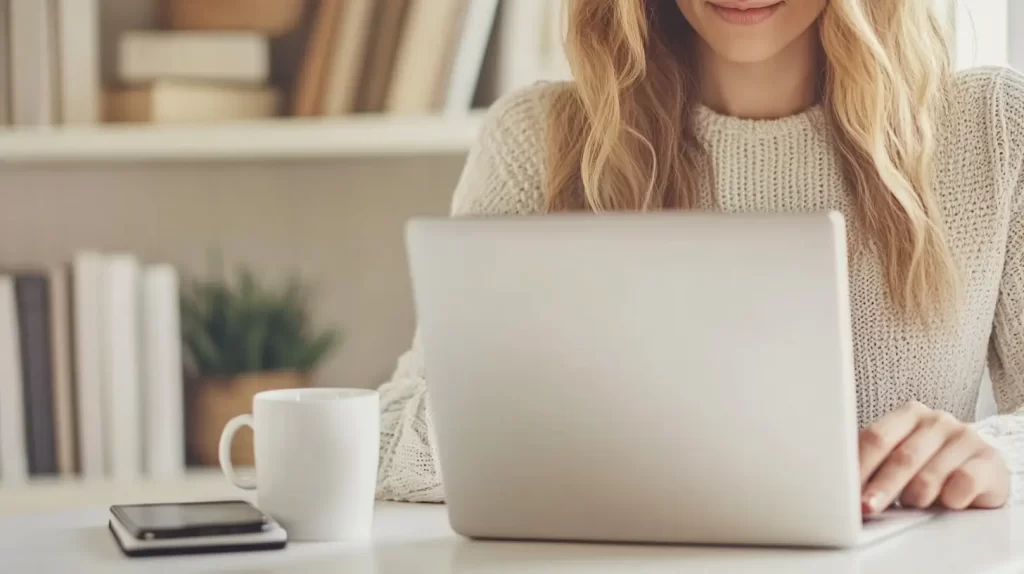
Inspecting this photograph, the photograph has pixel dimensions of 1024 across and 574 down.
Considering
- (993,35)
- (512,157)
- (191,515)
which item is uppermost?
(993,35)

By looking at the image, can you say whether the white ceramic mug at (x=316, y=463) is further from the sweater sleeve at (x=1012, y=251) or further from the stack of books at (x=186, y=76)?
the stack of books at (x=186, y=76)

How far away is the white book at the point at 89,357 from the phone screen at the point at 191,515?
98 centimetres

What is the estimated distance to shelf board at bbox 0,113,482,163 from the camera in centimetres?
190

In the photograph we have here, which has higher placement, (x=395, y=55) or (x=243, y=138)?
(x=395, y=55)

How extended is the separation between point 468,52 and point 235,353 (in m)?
0.53

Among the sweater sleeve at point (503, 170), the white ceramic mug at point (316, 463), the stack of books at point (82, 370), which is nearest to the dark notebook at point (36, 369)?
the stack of books at point (82, 370)

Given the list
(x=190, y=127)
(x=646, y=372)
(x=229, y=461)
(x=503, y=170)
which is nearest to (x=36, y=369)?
(x=190, y=127)

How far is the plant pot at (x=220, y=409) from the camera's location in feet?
6.48

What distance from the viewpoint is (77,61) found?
6.32ft

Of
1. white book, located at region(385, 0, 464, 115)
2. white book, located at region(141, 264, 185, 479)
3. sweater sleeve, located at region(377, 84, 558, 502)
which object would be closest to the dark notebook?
white book, located at region(141, 264, 185, 479)

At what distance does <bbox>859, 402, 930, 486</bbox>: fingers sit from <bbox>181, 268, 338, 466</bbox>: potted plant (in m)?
1.17

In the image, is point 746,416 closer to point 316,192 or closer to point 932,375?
point 932,375

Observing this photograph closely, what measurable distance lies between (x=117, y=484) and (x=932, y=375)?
3.64ft

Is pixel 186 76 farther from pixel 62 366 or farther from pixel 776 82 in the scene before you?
pixel 776 82
